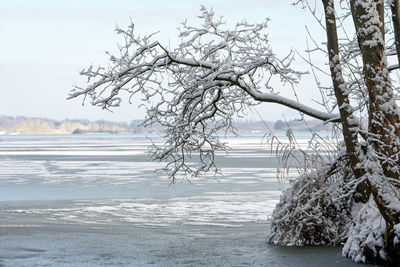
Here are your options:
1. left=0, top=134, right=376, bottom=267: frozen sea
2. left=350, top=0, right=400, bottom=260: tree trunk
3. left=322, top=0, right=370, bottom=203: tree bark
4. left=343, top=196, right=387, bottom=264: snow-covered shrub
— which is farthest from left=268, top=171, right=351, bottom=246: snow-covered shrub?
left=350, top=0, right=400, bottom=260: tree trunk

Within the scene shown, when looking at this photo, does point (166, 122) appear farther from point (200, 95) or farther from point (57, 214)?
point (57, 214)

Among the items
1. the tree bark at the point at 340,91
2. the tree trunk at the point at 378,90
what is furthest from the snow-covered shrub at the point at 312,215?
the tree trunk at the point at 378,90

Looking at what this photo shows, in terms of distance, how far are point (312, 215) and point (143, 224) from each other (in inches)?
154

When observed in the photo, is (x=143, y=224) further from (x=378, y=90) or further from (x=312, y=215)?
(x=378, y=90)

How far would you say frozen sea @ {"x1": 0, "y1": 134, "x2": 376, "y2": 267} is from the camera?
969 cm

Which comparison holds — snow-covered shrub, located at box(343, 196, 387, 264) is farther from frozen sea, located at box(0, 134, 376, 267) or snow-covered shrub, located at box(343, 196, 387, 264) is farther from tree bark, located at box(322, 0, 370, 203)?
tree bark, located at box(322, 0, 370, 203)

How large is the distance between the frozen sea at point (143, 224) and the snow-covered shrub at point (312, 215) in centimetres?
36

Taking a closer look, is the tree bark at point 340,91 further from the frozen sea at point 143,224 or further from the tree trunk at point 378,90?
the frozen sea at point 143,224

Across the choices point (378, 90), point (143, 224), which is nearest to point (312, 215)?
point (378, 90)

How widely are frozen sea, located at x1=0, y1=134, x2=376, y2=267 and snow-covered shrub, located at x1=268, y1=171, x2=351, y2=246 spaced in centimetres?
36

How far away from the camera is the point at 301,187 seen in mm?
11086

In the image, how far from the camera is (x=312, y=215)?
10.7 m

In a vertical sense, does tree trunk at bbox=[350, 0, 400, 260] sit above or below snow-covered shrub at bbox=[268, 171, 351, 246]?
above

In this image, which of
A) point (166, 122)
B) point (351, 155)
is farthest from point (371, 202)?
point (166, 122)
